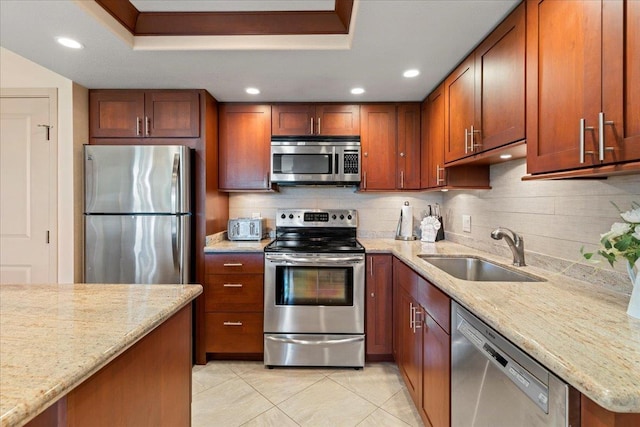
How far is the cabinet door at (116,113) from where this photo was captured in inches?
99.0

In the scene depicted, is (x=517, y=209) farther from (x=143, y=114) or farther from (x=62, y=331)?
(x=143, y=114)

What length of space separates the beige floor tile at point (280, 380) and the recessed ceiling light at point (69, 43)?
2451 millimetres

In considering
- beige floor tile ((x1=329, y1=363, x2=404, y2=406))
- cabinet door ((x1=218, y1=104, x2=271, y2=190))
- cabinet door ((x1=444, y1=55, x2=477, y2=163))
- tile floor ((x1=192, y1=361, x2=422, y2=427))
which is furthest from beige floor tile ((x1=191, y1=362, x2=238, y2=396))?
cabinet door ((x1=444, y1=55, x2=477, y2=163))

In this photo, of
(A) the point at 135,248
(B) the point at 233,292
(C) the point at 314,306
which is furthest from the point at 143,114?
(C) the point at 314,306

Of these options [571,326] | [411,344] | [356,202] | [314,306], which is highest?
[356,202]

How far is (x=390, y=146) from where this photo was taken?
2.81 m

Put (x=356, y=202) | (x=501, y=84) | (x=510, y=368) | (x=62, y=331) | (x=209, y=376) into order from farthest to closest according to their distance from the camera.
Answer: (x=356, y=202)
(x=209, y=376)
(x=501, y=84)
(x=510, y=368)
(x=62, y=331)

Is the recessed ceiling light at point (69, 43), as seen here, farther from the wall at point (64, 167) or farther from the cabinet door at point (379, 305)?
the cabinet door at point (379, 305)

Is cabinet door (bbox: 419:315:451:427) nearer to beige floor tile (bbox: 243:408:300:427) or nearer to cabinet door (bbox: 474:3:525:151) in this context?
beige floor tile (bbox: 243:408:300:427)

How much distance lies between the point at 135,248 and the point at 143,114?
110 centimetres

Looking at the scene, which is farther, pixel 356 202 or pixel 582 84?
pixel 356 202

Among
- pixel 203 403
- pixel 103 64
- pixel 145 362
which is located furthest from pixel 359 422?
pixel 103 64

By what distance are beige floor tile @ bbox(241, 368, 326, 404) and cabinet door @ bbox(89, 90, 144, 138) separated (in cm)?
215

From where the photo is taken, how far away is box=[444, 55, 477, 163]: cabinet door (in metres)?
1.83
